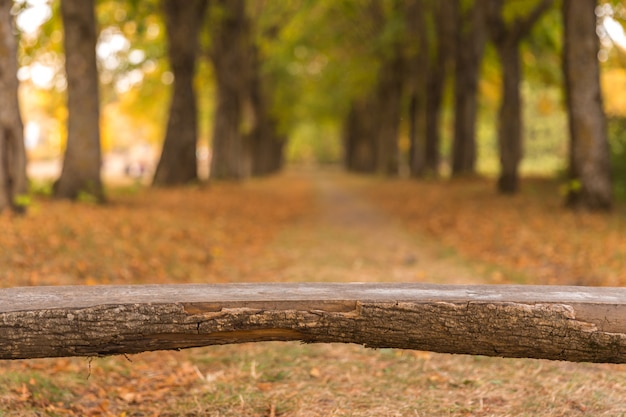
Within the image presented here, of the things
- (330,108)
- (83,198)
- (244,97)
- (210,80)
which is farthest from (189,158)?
(330,108)

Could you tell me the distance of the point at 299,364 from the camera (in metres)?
5.38

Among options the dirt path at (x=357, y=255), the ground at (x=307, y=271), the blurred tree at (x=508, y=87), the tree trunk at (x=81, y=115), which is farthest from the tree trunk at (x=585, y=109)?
the tree trunk at (x=81, y=115)

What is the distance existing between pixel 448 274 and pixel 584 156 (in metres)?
5.38

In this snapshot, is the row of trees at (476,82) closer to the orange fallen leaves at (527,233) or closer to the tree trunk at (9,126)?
the orange fallen leaves at (527,233)

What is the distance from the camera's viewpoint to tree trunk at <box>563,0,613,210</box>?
42.8 feet

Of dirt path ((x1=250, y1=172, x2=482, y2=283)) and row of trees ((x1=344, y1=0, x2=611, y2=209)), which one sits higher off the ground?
row of trees ((x1=344, y1=0, x2=611, y2=209))

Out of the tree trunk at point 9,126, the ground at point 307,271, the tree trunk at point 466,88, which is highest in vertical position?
the tree trunk at point 466,88

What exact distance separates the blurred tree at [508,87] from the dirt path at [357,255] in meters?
3.39

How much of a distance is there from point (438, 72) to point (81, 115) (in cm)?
1584

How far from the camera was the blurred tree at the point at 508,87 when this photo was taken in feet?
55.9

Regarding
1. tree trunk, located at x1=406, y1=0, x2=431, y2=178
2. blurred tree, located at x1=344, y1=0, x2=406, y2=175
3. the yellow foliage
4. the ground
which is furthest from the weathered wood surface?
the yellow foliage

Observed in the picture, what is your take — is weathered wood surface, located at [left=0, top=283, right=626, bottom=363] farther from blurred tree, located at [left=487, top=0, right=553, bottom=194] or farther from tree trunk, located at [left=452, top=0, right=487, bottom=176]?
tree trunk, located at [left=452, top=0, right=487, bottom=176]

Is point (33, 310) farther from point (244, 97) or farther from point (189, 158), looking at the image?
point (244, 97)

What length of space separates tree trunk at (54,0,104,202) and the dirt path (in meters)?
4.16
